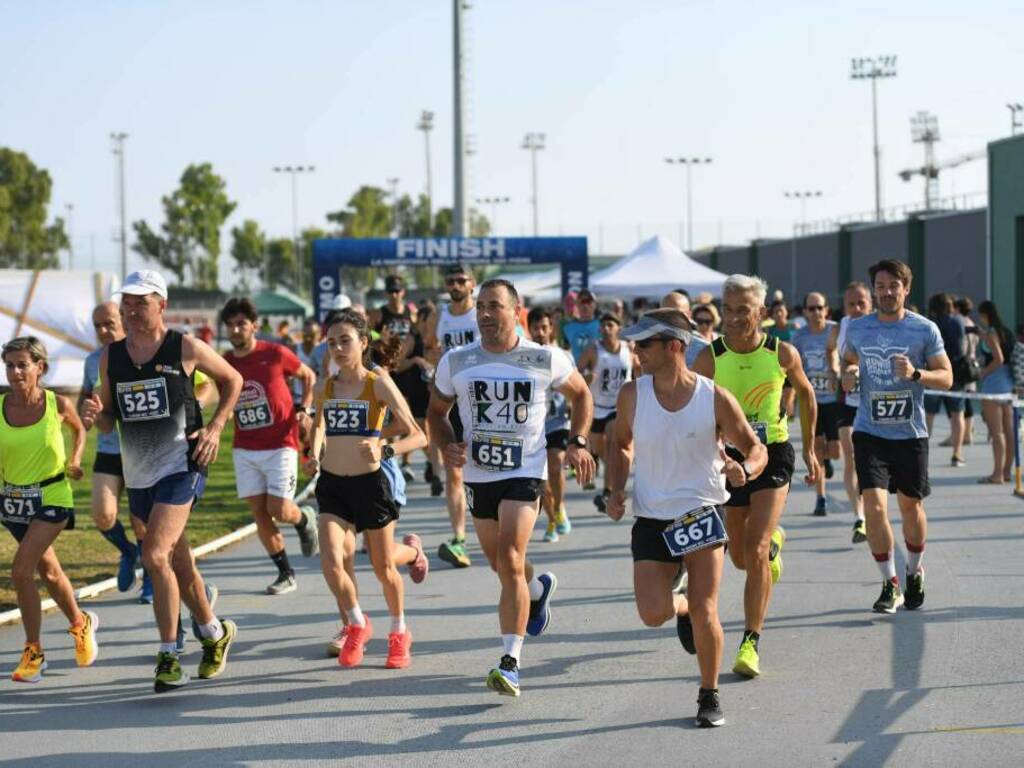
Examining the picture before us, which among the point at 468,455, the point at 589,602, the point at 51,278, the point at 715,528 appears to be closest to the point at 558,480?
the point at 589,602


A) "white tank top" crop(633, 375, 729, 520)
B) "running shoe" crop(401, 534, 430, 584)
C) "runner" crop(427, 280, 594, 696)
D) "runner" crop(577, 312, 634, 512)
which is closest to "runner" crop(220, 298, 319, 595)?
"running shoe" crop(401, 534, 430, 584)

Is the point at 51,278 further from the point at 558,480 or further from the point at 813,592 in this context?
the point at 813,592

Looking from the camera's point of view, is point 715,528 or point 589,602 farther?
point 589,602

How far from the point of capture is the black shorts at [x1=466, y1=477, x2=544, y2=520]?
7.20m

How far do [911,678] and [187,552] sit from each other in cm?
371

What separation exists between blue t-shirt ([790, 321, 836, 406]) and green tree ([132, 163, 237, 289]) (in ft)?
250

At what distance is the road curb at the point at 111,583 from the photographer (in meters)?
8.97

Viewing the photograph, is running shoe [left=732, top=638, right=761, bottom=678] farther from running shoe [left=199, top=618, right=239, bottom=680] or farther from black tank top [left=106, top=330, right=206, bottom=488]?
black tank top [left=106, top=330, right=206, bottom=488]

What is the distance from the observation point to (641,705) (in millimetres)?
6672

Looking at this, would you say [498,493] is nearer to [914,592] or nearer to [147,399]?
[147,399]

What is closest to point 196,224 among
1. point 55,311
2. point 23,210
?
point 23,210

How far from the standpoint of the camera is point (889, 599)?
8.62m

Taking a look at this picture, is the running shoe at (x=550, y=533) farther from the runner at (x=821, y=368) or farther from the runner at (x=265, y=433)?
the runner at (x=265, y=433)

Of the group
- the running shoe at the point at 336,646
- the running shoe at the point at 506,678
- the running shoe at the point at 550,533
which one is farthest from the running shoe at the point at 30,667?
the running shoe at the point at 550,533
